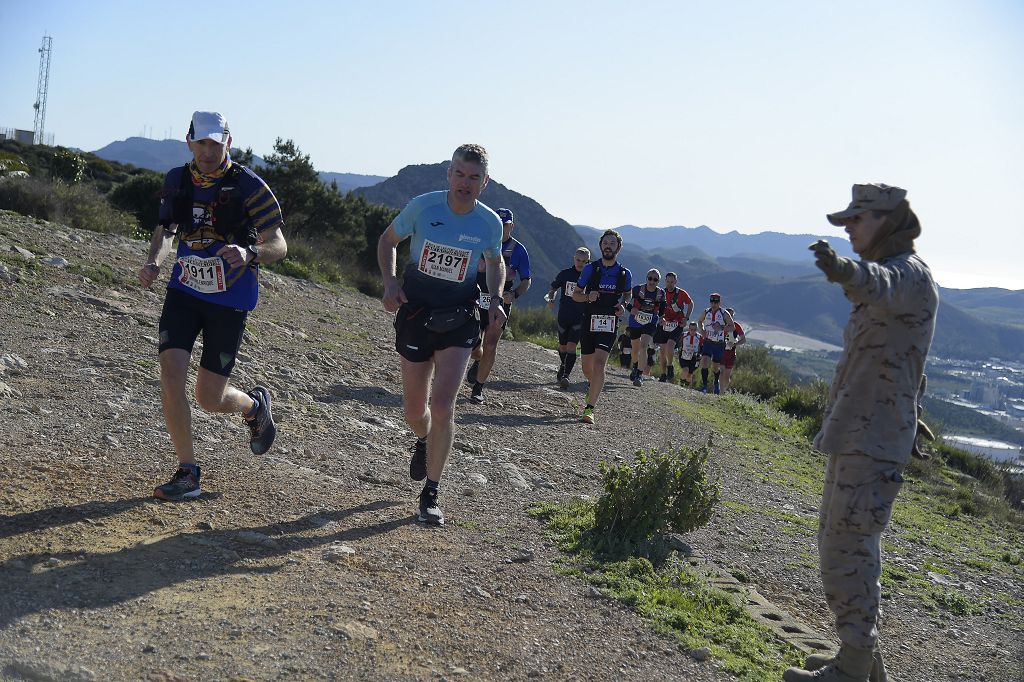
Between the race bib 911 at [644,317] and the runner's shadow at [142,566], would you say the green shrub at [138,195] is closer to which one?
the race bib 911 at [644,317]

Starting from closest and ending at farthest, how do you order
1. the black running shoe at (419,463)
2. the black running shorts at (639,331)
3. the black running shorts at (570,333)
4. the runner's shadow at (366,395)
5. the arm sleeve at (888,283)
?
the arm sleeve at (888,283) < the black running shoe at (419,463) < the runner's shadow at (366,395) < the black running shorts at (570,333) < the black running shorts at (639,331)

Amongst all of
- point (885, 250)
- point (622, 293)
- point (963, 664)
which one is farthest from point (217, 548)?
point (622, 293)

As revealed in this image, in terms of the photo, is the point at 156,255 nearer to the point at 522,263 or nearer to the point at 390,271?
the point at 390,271

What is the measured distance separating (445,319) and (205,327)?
4.16 ft

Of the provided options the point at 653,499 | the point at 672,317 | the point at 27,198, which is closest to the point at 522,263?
the point at 653,499

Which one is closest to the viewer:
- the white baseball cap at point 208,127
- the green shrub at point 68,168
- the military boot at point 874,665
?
the military boot at point 874,665

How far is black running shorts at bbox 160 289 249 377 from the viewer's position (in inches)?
186

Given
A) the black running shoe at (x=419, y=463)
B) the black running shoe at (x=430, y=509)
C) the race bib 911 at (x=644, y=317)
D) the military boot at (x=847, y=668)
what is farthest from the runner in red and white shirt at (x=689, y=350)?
the military boot at (x=847, y=668)

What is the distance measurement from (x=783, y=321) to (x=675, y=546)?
643 feet

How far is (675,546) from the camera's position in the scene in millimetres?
5715

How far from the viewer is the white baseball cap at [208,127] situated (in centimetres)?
456

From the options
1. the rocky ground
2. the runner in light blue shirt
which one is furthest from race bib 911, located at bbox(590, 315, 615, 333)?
the runner in light blue shirt

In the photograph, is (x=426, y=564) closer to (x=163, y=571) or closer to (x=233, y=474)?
(x=163, y=571)

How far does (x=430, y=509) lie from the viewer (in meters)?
5.32
